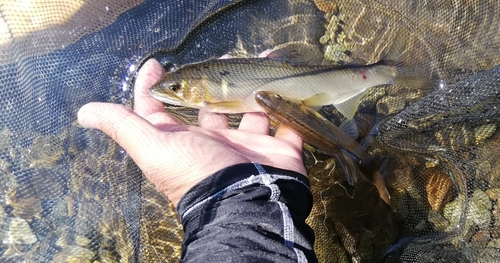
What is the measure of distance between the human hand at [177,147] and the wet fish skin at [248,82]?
24 centimetres

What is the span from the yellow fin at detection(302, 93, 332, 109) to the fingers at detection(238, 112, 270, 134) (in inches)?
13.9

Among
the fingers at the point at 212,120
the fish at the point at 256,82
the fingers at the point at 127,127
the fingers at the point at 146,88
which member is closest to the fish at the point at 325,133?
the fish at the point at 256,82

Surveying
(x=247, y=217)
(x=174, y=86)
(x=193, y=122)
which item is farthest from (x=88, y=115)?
(x=247, y=217)

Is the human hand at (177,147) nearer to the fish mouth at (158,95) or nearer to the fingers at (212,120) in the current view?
the fish mouth at (158,95)

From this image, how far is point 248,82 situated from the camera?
10.4 feet

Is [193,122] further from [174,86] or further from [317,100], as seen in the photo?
[317,100]

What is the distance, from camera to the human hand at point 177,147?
2.46 metres

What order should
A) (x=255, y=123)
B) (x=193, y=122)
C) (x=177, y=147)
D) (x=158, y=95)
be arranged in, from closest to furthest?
(x=177, y=147), (x=158, y=95), (x=255, y=123), (x=193, y=122)

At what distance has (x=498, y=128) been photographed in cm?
327

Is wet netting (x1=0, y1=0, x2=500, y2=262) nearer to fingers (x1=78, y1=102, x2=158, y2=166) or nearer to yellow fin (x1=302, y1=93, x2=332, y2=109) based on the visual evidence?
yellow fin (x1=302, y1=93, x2=332, y2=109)

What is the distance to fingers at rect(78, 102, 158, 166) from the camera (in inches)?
98.3

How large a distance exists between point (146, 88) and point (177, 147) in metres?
0.94

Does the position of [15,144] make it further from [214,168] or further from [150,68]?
[214,168]

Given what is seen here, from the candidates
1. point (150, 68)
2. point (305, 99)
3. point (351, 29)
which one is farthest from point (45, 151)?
point (351, 29)
